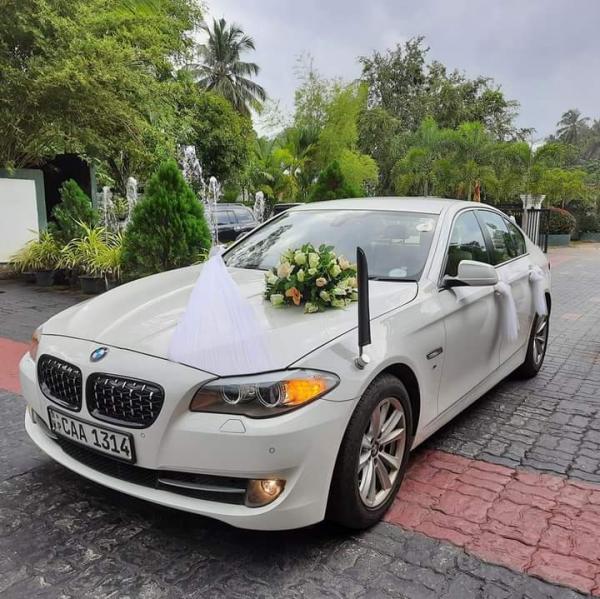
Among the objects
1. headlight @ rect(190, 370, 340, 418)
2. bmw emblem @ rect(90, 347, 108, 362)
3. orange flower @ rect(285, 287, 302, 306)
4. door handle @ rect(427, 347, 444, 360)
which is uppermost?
orange flower @ rect(285, 287, 302, 306)

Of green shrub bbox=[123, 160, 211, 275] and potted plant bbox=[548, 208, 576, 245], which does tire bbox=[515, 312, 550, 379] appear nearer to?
green shrub bbox=[123, 160, 211, 275]

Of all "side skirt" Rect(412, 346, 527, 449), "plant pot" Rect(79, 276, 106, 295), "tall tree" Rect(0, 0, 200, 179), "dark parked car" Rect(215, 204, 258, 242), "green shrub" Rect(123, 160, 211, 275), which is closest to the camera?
"side skirt" Rect(412, 346, 527, 449)

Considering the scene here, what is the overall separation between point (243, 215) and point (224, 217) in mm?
738

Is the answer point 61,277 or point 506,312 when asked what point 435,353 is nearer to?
point 506,312

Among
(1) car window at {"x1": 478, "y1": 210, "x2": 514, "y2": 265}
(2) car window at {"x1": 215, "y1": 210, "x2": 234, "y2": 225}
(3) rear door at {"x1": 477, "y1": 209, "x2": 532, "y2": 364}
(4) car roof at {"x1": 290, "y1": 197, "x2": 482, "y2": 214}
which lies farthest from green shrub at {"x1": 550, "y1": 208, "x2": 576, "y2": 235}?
(4) car roof at {"x1": 290, "y1": 197, "x2": 482, "y2": 214}

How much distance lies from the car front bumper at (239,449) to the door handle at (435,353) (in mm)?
788

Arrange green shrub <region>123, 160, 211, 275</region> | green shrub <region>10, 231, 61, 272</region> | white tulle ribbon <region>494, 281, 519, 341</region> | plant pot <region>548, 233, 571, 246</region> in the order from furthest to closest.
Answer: plant pot <region>548, 233, 571, 246</region>, green shrub <region>10, 231, 61, 272</region>, green shrub <region>123, 160, 211, 275</region>, white tulle ribbon <region>494, 281, 519, 341</region>

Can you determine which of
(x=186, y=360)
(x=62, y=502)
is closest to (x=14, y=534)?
(x=62, y=502)

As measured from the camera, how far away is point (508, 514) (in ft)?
9.41

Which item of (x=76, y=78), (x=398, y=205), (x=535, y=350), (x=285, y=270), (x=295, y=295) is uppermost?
(x=76, y=78)

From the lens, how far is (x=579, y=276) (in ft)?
43.2

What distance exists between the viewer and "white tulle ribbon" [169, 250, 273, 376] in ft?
7.51

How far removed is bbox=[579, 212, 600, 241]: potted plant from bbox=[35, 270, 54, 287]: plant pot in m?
25.1

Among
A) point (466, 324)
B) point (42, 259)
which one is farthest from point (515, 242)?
point (42, 259)
